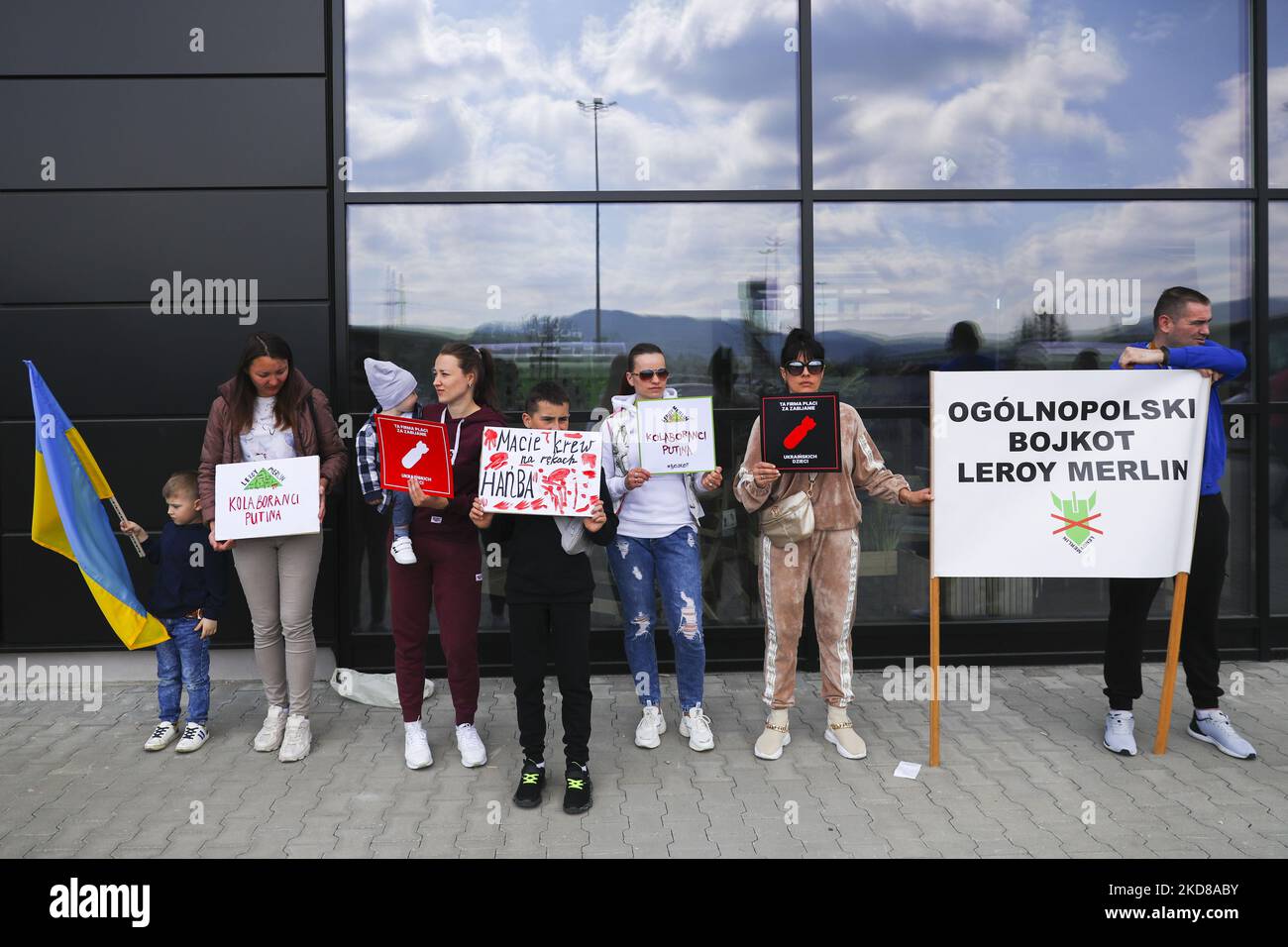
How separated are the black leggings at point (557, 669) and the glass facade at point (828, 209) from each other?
1990 millimetres

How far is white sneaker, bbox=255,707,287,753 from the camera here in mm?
4992

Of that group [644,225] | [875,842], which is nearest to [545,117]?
[644,225]

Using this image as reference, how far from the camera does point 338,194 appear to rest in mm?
6211

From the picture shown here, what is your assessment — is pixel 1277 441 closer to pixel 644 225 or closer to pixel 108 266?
pixel 644 225

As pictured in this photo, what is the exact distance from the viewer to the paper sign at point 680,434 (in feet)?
15.5

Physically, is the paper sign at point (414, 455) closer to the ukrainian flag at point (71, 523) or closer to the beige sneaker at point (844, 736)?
the ukrainian flag at point (71, 523)

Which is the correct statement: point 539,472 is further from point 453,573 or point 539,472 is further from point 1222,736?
point 1222,736

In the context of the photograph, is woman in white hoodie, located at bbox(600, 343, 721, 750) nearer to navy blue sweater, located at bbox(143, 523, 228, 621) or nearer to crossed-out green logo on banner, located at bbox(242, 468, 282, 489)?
crossed-out green logo on banner, located at bbox(242, 468, 282, 489)

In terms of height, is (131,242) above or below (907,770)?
above

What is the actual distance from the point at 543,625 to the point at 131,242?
3.89 meters

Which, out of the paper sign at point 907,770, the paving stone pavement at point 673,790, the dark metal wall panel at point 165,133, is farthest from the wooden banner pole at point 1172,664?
the dark metal wall panel at point 165,133

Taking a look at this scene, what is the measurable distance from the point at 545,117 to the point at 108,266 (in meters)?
2.89

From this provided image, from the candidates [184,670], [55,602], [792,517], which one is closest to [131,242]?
[55,602]

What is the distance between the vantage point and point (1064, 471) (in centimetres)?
480
